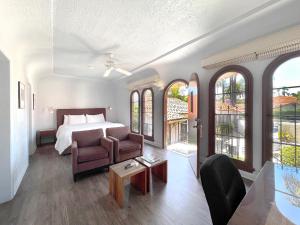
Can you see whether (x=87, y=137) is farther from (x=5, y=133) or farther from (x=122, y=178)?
(x=122, y=178)

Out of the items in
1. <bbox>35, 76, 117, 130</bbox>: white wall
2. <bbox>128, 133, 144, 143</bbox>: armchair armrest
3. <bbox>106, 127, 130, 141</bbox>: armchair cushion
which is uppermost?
<bbox>35, 76, 117, 130</bbox>: white wall

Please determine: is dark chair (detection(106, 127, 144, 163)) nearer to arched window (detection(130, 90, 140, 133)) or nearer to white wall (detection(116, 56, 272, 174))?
white wall (detection(116, 56, 272, 174))

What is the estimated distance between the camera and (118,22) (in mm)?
2010

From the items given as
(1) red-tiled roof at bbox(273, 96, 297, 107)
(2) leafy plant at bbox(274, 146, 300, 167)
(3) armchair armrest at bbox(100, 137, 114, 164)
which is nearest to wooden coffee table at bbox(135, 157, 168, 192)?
(3) armchair armrest at bbox(100, 137, 114, 164)

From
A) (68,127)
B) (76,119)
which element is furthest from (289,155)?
(76,119)

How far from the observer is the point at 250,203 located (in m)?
0.83

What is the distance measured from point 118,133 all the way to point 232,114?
2.58 m

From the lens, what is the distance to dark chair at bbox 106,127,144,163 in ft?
10.2

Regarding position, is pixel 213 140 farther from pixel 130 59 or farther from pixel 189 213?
pixel 130 59

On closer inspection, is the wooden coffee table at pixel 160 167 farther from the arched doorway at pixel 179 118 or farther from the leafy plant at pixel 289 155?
the leafy plant at pixel 289 155

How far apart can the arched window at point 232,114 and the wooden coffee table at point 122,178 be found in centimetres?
168

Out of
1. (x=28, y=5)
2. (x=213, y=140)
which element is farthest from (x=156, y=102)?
(x=28, y=5)

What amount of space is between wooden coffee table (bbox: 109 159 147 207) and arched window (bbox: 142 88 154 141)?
266 cm

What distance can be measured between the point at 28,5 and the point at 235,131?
3516 millimetres
